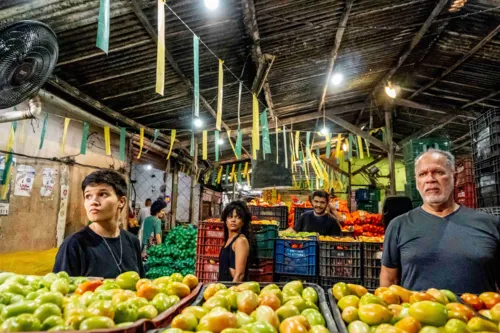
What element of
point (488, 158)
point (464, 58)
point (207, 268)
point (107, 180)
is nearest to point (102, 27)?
point (107, 180)

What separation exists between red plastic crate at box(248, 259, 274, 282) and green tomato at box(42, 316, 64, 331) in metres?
3.74

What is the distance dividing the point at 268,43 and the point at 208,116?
12.2 feet

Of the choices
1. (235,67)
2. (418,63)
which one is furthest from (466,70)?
(235,67)

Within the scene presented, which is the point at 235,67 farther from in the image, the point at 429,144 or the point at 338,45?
the point at 429,144

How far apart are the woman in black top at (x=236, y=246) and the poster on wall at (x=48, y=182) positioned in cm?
433

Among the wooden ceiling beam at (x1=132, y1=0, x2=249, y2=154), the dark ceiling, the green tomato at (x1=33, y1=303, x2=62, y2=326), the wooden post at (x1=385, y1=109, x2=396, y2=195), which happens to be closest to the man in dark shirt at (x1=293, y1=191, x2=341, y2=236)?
the dark ceiling

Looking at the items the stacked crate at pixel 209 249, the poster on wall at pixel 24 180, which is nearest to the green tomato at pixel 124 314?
the stacked crate at pixel 209 249

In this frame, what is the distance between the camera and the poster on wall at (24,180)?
5.71 metres

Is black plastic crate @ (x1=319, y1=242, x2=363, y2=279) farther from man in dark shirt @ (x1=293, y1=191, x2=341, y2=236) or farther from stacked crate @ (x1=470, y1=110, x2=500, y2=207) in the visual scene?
stacked crate @ (x1=470, y1=110, x2=500, y2=207)

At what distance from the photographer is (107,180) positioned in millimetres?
2467

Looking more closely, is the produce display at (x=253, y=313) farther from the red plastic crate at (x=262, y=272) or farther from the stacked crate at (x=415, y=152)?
the stacked crate at (x=415, y=152)

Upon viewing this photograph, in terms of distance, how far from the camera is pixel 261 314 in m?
1.29

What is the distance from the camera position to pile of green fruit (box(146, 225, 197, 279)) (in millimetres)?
7367

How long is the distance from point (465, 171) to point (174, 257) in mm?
6768
